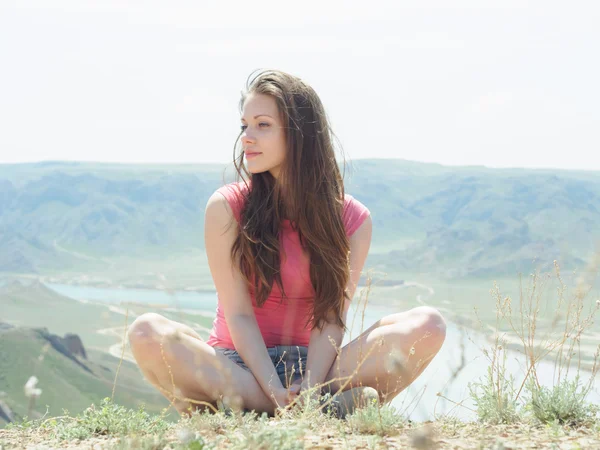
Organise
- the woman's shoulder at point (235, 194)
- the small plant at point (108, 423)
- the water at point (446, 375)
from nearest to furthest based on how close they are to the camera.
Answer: the water at point (446, 375) → the small plant at point (108, 423) → the woman's shoulder at point (235, 194)

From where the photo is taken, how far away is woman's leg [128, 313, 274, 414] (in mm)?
2846

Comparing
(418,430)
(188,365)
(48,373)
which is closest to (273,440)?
(418,430)

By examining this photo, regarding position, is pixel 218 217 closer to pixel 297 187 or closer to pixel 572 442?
pixel 297 187

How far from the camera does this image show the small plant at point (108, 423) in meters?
2.54

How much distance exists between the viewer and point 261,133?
120 inches

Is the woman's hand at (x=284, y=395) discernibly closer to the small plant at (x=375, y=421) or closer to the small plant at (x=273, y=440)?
the small plant at (x=375, y=421)

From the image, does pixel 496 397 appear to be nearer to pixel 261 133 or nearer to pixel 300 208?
pixel 300 208

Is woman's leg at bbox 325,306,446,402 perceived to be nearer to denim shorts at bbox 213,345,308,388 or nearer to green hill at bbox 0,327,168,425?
denim shorts at bbox 213,345,308,388

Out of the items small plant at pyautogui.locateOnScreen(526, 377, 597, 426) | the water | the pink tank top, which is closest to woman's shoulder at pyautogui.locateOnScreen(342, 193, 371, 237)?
the pink tank top

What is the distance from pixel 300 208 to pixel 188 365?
867mm

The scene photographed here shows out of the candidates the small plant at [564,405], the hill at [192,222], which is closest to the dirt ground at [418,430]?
the small plant at [564,405]

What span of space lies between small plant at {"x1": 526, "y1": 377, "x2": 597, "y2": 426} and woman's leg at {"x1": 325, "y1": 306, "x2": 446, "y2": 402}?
0.50 metres

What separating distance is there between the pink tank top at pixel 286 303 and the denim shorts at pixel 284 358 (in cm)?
6

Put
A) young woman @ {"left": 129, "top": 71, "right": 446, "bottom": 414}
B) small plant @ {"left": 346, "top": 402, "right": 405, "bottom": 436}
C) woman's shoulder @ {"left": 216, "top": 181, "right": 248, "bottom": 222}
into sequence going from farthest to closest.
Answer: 1. woman's shoulder @ {"left": 216, "top": 181, "right": 248, "bottom": 222}
2. young woman @ {"left": 129, "top": 71, "right": 446, "bottom": 414}
3. small plant @ {"left": 346, "top": 402, "right": 405, "bottom": 436}
